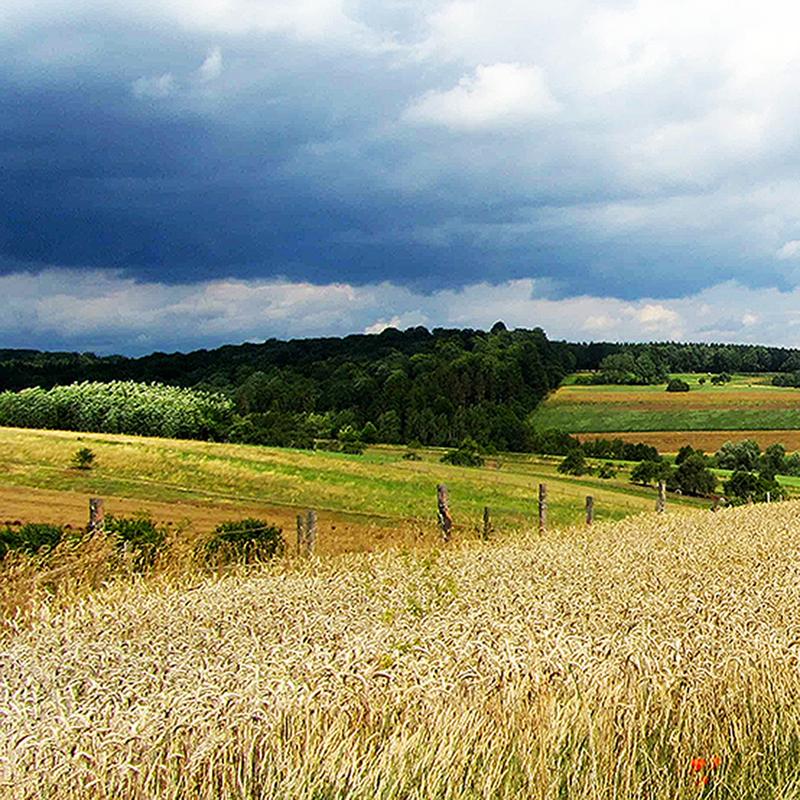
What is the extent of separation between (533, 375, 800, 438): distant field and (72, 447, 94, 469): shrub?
54.7 m

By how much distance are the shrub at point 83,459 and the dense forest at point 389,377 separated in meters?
23.4

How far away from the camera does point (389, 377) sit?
104000mm

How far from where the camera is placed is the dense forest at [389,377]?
8425 cm

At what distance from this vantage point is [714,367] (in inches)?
5349

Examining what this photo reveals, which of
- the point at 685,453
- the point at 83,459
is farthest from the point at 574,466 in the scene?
the point at 83,459

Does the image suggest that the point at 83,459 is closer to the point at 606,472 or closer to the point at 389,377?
the point at 606,472

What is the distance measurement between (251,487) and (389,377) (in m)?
57.6

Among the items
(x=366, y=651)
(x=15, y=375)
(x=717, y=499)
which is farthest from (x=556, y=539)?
(x=15, y=375)

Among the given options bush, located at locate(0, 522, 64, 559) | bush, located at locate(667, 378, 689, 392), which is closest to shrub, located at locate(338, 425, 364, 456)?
bush, located at locate(667, 378, 689, 392)

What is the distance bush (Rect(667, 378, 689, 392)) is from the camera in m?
112

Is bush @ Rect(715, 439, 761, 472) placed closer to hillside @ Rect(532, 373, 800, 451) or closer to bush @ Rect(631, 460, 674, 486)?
hillside @ Rect(532, 373, 800, 451)

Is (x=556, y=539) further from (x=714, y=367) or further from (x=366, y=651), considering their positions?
(x=714, y=367)

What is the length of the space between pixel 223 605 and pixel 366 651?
2.74m

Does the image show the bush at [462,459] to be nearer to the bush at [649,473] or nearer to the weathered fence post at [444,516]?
the bush at [649,473]
